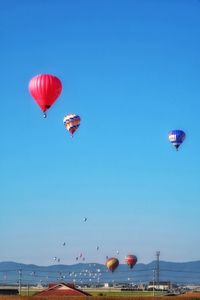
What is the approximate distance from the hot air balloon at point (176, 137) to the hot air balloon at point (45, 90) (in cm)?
3350

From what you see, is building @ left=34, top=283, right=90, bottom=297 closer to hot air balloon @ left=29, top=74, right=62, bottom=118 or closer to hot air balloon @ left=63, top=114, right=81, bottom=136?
hot air balloon @ left=63, top=114, right=81, bottom=136

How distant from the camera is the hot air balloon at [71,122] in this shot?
9219 cm

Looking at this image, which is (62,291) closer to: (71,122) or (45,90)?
(71,122)

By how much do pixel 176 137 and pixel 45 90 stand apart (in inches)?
1396

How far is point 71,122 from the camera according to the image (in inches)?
3661

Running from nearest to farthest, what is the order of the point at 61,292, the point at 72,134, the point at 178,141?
the point at 72,134, the point at 61,292, the point at 178,141

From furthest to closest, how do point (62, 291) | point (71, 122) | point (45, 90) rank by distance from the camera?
point (62, 291) < point (71, 122) < point (45, 90)

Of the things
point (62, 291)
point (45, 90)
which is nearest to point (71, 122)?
point (45, 90)

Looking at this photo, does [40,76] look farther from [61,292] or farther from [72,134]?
[61,292]

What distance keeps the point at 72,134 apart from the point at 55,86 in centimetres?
1599

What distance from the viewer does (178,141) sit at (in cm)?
10494

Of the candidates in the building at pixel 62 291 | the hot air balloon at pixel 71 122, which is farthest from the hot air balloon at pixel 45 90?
the building at pixel 62 291

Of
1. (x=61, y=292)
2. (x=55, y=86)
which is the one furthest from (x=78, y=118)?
(x=61, y=292)

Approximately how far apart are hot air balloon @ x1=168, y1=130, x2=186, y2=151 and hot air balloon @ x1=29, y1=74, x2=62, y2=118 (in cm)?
3350
